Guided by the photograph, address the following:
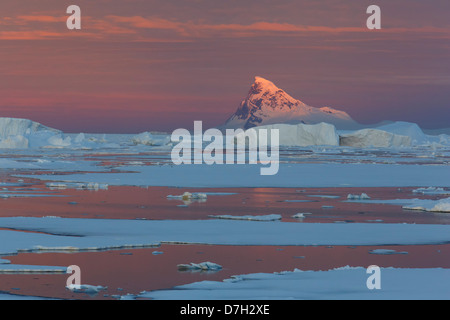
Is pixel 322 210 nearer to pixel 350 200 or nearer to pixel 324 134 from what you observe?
pixel 350 200

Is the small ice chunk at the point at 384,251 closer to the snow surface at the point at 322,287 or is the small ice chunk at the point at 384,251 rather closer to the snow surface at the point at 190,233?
the snow surface at the point at 190,233

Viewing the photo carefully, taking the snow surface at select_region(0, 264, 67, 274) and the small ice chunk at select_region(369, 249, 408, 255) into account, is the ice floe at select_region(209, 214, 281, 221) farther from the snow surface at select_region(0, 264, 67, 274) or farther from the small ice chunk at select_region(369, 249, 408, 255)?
the snow surface at select_region(0, 264, 67, 274)

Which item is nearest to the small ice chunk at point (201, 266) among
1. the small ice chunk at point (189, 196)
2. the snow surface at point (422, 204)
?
the snow surface at point (422, 204)

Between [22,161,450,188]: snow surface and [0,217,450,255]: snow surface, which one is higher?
[22,161,450,188]: snow surface

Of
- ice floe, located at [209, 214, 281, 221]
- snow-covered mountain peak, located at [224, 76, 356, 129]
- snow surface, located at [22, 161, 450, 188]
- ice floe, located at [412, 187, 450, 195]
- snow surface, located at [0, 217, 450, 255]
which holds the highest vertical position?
snow-covered mountain peak, located at [224, 76, 356, 129]

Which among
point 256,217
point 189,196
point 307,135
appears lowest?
point 256,217

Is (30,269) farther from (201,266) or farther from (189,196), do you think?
(189,196)

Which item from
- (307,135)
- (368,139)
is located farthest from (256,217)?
(307,135)

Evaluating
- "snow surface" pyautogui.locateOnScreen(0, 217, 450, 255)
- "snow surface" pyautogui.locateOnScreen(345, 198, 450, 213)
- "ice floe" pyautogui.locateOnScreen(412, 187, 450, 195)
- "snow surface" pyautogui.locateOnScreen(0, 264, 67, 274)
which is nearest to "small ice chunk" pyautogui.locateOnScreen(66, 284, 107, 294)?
"snow surface" pyautogui.locateOnScreen(0, 264, 67, 274)
